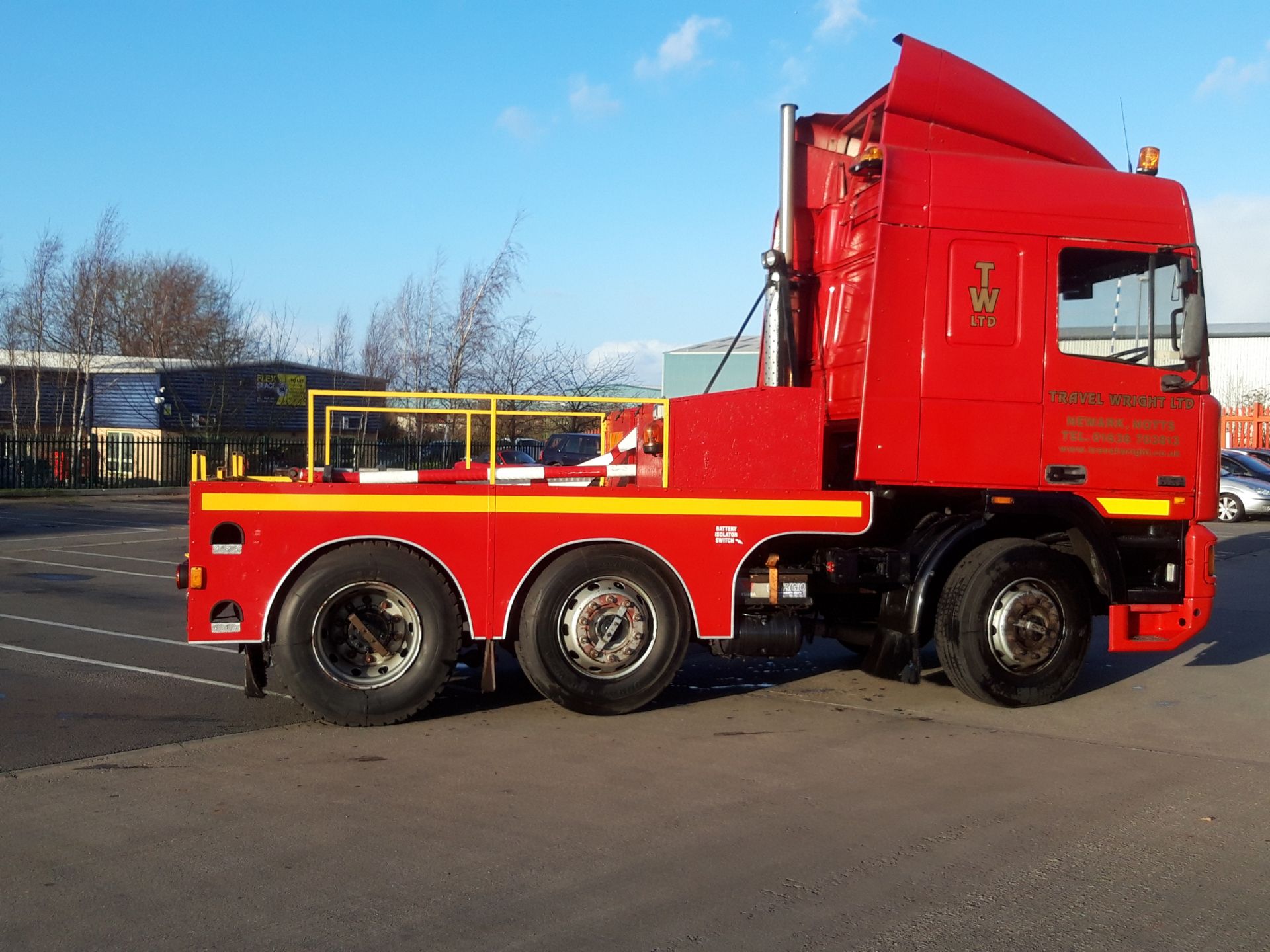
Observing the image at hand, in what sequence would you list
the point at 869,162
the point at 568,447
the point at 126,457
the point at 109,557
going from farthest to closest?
the point at 126,457
the point at 568,447
the point at 109,557
the point at 869,162

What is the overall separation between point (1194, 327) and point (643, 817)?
16.1ft

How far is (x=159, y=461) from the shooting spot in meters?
37.0

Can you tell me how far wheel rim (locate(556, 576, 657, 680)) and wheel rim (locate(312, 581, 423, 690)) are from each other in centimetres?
93

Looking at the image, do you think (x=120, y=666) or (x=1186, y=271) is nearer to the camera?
(x=1186, y=271)

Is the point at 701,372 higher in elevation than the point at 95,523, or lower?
higher

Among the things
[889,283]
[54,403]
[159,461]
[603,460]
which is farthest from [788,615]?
[54,403]

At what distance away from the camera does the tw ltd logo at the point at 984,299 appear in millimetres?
7582

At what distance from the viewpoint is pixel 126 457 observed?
1423 inches

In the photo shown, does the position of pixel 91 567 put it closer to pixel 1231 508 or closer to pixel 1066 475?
pixel 1066 475

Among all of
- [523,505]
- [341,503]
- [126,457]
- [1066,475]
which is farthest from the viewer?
[126,457]

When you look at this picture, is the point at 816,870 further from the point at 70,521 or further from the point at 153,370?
the point at 153,370

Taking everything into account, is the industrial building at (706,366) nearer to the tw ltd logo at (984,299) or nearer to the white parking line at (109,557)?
the tw ltd logo at (984,299)

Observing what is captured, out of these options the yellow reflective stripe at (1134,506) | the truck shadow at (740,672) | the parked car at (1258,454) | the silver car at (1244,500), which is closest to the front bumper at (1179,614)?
the yellow reflective stripe at (1134,506)

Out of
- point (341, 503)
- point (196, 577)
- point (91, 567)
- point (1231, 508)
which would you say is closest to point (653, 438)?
point (341, 503)
